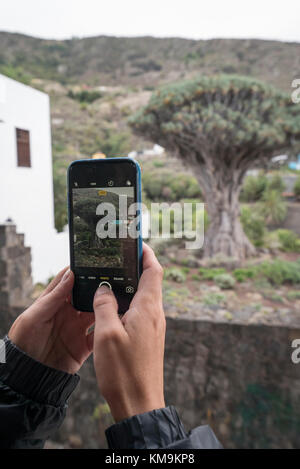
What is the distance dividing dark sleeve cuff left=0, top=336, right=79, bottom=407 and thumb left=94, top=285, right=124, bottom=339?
0.32 feet

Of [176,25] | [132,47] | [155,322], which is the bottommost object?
[155,322]

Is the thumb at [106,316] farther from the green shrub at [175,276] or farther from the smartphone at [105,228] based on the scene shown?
the green shrub at [175,276]

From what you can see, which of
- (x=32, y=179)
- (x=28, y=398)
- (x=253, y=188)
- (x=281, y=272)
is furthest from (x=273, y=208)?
(x=28, y=398)

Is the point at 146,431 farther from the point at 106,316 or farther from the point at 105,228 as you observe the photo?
the point at 105,228

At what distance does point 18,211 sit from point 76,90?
929 millimetres

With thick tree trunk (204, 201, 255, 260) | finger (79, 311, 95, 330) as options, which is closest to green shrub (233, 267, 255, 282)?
thick tree trunk (204, 201, 255, 260)

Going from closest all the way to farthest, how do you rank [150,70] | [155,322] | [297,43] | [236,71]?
[155,322] → [297,43] → [150,70] → [236,71]

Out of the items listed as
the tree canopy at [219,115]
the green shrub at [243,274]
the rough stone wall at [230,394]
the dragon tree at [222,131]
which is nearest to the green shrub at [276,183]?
the dragon tree at [222,131]

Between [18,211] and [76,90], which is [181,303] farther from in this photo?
[76,90]

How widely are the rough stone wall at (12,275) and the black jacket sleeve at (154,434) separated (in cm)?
134

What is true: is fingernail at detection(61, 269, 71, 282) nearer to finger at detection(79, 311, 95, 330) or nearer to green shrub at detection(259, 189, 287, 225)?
finger at detection(79, 311, 95, 330)

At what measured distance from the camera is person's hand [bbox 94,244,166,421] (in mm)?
274

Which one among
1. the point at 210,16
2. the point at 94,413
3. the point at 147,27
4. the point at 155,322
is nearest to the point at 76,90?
the point at 147,27

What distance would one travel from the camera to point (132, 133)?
8.55ft
